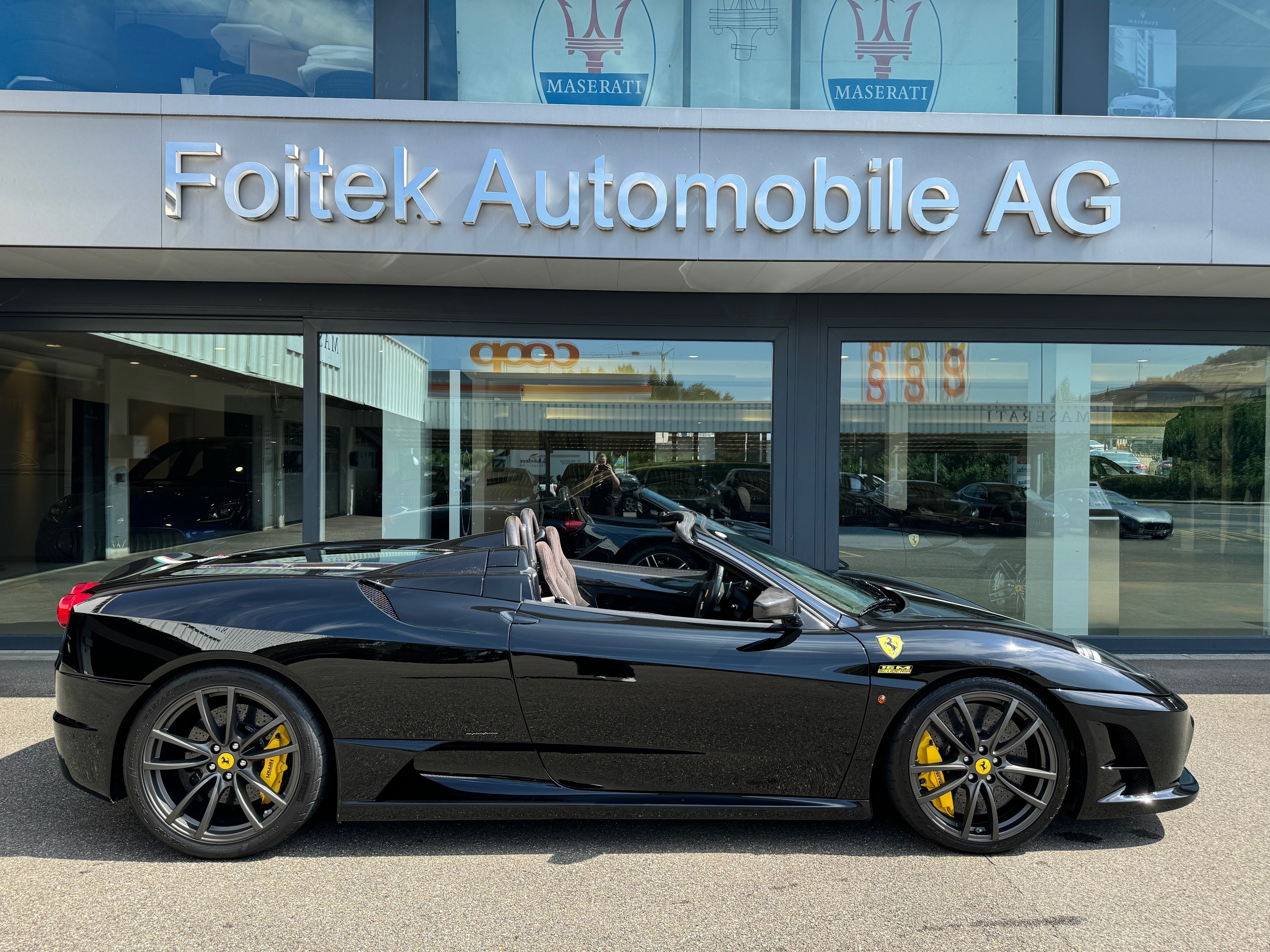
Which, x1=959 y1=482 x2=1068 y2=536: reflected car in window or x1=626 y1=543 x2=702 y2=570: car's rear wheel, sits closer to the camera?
x1=626 y1=543 x2=702 y2=570: car's rear wheel

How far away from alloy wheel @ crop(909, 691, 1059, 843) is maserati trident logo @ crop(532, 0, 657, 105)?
5622 mm

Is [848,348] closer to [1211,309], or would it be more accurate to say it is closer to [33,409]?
[1211,309]

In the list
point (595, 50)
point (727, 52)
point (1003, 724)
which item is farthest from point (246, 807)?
point (727, 52)

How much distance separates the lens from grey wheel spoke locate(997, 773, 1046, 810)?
313 centimetres

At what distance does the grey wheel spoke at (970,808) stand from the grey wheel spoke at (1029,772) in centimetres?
11

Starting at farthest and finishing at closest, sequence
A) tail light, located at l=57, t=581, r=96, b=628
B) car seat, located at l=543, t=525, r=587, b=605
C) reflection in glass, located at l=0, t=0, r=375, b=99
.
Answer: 1. reflection in glass, located at l=0, t=0, r=375, b=99
2. car seat, located at l=543, t=525, r=587, b=605
3. tail light, located at l=57, t=581, r=96, b=628

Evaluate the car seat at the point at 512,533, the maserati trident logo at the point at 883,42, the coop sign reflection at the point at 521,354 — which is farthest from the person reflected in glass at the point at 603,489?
the maserati trident logo at the point at 883,42

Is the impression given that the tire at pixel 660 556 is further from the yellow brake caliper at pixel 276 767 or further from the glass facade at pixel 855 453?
the yellow brake caliper at pixel 276 767

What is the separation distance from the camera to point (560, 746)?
308cm

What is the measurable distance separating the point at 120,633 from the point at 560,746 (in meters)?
1.72

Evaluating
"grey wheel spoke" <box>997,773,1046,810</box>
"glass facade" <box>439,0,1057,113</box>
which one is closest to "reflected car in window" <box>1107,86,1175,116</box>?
"glass facade" <box>439,0,1057,113</box>

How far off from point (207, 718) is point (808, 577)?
2.50 metres

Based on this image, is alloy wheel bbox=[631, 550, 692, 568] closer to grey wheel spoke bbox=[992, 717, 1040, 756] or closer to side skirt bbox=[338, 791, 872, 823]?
side skirt bbox=[338, 791, 872, 823]

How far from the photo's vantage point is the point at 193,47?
6.76 meters
